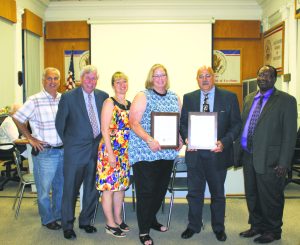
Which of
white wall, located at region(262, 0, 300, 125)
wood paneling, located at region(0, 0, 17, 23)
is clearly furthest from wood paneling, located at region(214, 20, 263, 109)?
wood paneling, located at region(0, 0, 17, 23)

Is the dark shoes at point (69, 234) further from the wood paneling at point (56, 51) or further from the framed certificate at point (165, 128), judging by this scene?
the wood paneling at point (56, 51)

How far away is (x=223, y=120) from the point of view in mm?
3236

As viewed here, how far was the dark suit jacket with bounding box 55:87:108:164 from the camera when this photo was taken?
3.33 m

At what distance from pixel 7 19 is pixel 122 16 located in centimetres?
281

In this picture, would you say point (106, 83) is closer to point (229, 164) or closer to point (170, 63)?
point (170, 63)

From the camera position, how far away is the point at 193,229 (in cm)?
347

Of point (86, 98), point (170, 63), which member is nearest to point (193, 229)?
point (86, 98)

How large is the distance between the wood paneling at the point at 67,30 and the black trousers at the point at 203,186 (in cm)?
623

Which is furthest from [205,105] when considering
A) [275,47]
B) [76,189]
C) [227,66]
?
[227,66]

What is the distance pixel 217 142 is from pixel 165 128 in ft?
1.55

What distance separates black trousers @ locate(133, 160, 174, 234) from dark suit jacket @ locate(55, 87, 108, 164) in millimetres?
526

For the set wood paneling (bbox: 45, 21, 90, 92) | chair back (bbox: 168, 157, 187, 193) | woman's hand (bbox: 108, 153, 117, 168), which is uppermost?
wood paneling (bbox: 45, 21, 90, 92)

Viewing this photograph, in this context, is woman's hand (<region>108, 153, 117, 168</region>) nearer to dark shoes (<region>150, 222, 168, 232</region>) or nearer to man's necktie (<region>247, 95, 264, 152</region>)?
dark shoes (<region>150, 222, 168, 232</region>)

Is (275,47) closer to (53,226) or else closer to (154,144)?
(154,144)
